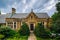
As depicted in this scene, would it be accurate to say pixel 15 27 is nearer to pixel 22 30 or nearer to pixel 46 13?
pixel 22 30

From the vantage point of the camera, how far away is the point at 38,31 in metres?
46.2

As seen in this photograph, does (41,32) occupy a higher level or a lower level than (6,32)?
lower

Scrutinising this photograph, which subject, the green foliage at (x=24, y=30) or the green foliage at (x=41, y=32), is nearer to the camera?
the green foliage at (x=41, y=32)

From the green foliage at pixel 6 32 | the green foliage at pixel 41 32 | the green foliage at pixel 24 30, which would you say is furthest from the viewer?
the green foliage at pixel 24 30

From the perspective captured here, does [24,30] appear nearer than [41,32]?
No

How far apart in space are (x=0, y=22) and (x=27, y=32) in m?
9.34

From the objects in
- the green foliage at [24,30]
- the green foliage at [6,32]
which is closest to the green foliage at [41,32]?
the green foliage at [24,30]

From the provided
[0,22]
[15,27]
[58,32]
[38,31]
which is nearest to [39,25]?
[38,31]

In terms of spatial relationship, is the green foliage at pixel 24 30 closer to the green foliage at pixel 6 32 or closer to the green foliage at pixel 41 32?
the green foliage at pixel 6 32

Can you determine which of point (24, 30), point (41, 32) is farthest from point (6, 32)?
point (41, 32)

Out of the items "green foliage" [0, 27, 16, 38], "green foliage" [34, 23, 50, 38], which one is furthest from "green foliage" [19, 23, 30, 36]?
"green foliage" [34, 23, 50, 38]

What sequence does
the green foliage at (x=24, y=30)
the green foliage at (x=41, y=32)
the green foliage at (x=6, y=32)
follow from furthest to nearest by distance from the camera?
the green foliage at (x=24, y=30) → the green foliage at (x=6, y=32) → the green foliage at (x=41, y=32)

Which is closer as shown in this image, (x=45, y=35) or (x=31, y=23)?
(x=45, y=35)

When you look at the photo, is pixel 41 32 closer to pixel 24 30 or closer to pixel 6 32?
pixel 24 30
